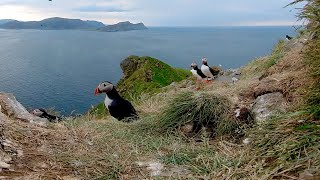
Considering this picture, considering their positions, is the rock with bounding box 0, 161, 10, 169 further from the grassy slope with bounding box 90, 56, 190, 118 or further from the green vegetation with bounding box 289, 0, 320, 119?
the grassy slope with bounding box 90, 56, 190, 118

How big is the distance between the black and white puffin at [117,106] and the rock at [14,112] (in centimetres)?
190

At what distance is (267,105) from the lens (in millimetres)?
6188

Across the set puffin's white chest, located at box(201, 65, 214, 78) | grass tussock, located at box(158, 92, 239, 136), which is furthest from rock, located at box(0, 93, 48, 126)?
puffin's white chest, located at box(201, 65, 214, 78)

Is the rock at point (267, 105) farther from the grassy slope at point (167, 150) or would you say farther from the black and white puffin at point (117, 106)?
the black and white puffin at point (117, 106)

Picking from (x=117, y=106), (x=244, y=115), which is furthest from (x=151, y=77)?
(x=244, y=115)

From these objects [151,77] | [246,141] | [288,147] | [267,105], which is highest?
[288,147]

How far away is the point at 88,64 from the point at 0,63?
26.3 meters

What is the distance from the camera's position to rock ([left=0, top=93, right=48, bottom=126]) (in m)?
6.55

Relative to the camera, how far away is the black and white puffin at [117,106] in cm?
839

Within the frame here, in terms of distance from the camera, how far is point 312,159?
369cm

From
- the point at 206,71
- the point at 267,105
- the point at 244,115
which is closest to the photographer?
the point at 267,105

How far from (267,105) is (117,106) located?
375 centimetres

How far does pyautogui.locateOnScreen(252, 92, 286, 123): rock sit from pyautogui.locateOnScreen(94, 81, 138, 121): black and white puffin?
2.67m

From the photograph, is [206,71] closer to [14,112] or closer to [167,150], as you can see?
[14,112]
